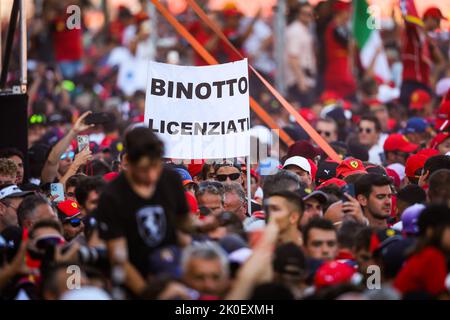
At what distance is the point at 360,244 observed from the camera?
9141 mm

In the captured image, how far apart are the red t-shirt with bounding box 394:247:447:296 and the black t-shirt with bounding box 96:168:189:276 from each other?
1545 millimetres

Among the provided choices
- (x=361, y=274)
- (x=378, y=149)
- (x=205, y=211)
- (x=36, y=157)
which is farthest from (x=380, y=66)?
(x=361, y=274)

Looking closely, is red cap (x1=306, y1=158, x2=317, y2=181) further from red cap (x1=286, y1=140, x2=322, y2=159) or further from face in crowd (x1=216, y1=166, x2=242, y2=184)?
face in crowd (x1=216, y1=166, x2=242, y2=184)

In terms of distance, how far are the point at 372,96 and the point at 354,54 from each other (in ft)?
5.90

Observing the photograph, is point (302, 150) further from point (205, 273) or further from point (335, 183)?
point (205, 273)

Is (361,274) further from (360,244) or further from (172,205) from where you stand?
(172,205)

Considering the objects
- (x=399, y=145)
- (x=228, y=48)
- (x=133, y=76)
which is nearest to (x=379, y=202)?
(x=399, y=145)

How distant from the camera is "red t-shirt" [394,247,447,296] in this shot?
7.86 meters

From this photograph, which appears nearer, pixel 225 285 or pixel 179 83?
pixel 225 285

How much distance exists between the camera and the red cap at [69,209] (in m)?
11.0

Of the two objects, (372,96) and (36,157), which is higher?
(372,96)

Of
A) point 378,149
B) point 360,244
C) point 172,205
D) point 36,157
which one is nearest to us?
point 172,205

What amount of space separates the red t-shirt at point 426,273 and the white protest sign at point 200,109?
4.19 metres

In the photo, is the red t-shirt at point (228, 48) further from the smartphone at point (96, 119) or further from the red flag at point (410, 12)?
the smartphone at point (96, 119)
